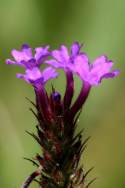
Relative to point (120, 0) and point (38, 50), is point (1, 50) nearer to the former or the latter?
point (120, 0)

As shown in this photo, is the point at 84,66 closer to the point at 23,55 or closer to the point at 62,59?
the point at 62,59

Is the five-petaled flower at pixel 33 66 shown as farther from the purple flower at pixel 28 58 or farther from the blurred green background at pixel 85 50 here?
the blurred green background at pixel 85 50

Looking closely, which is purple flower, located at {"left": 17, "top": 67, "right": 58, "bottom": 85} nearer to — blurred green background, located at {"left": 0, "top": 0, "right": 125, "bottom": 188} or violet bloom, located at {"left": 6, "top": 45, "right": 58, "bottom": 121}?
violet bloom, located at {"left": 6, "top": 45, "right": 58, "bottom": 121}

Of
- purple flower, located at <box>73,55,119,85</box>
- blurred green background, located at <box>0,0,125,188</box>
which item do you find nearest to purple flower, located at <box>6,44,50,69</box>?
purple flower, located at <box>73,55,119,85</box>

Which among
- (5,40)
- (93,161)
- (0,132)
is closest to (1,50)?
(5,40)

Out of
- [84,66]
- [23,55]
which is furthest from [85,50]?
[84,66]
